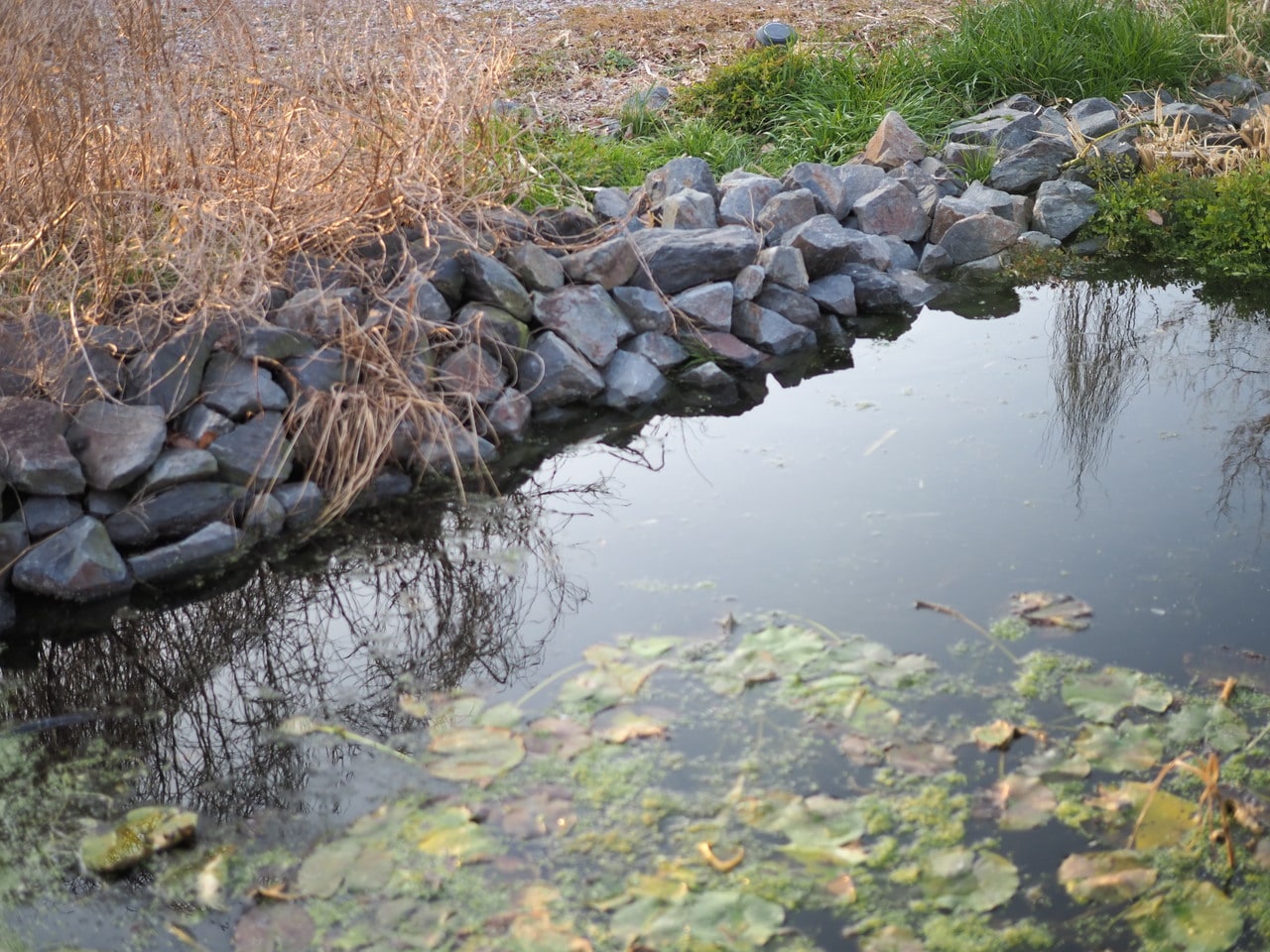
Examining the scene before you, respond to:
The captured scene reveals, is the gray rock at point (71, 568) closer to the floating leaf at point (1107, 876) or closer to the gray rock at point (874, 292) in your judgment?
the floating leaf at point (1107, 876)

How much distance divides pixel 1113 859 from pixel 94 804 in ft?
7.12

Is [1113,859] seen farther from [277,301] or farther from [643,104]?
[643,104]

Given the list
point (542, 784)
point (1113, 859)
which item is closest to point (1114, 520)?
point (1113, 859)

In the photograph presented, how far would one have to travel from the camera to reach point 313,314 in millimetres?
4145

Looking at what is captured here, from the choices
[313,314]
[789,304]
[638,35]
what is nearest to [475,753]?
[313,314]

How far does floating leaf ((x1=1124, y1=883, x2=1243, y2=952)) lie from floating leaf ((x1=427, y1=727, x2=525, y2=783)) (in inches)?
51.9

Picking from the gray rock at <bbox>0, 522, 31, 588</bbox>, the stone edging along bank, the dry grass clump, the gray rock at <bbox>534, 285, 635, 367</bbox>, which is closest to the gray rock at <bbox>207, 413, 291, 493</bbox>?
the stone edging along bank

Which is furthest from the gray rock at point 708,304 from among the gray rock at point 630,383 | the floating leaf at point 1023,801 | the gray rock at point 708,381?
the floating leaf at point 1023,801

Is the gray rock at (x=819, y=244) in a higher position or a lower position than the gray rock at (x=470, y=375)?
higher

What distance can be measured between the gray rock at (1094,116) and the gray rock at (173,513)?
4851 millimetres

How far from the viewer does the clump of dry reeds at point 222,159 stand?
396 centimetres

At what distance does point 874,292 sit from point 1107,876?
11.6 feet

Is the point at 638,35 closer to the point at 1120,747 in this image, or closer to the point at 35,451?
the point at 35,451

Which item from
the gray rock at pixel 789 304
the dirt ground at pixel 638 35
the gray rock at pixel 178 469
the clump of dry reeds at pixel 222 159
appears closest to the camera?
the gray rock at pixel 178 469
